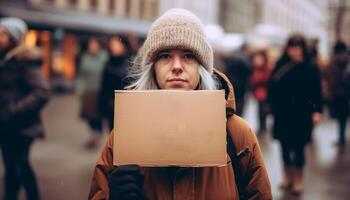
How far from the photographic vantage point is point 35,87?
4.84 meters

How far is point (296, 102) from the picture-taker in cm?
606

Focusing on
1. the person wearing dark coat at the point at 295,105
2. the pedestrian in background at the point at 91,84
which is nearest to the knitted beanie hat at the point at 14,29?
the person wearing dark coat at the point at 295,105

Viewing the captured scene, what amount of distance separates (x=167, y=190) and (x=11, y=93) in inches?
126

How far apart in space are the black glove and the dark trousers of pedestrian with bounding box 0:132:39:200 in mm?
3111

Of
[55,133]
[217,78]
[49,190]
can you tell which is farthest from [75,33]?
[217,78]

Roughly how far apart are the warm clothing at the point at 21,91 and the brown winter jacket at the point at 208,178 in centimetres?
280

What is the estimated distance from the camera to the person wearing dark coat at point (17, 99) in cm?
475

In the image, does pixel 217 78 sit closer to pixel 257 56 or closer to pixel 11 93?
pixel 11 93

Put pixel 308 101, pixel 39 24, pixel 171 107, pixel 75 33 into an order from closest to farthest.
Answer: pixel 171 107, pixel 308 101, pixel 39 24, pixel 75 33

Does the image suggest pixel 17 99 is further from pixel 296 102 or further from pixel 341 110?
pixel 341 110

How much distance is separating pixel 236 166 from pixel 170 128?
1.30 ft

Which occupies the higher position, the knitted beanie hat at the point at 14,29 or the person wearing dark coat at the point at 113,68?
the knitted beanie hat at the point at 14,29

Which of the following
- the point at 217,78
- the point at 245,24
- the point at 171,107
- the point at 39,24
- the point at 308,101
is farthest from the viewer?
the point at 245,24

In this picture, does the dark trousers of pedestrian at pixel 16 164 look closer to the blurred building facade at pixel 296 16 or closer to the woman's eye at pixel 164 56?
the woman's eye at pixel 164 56
